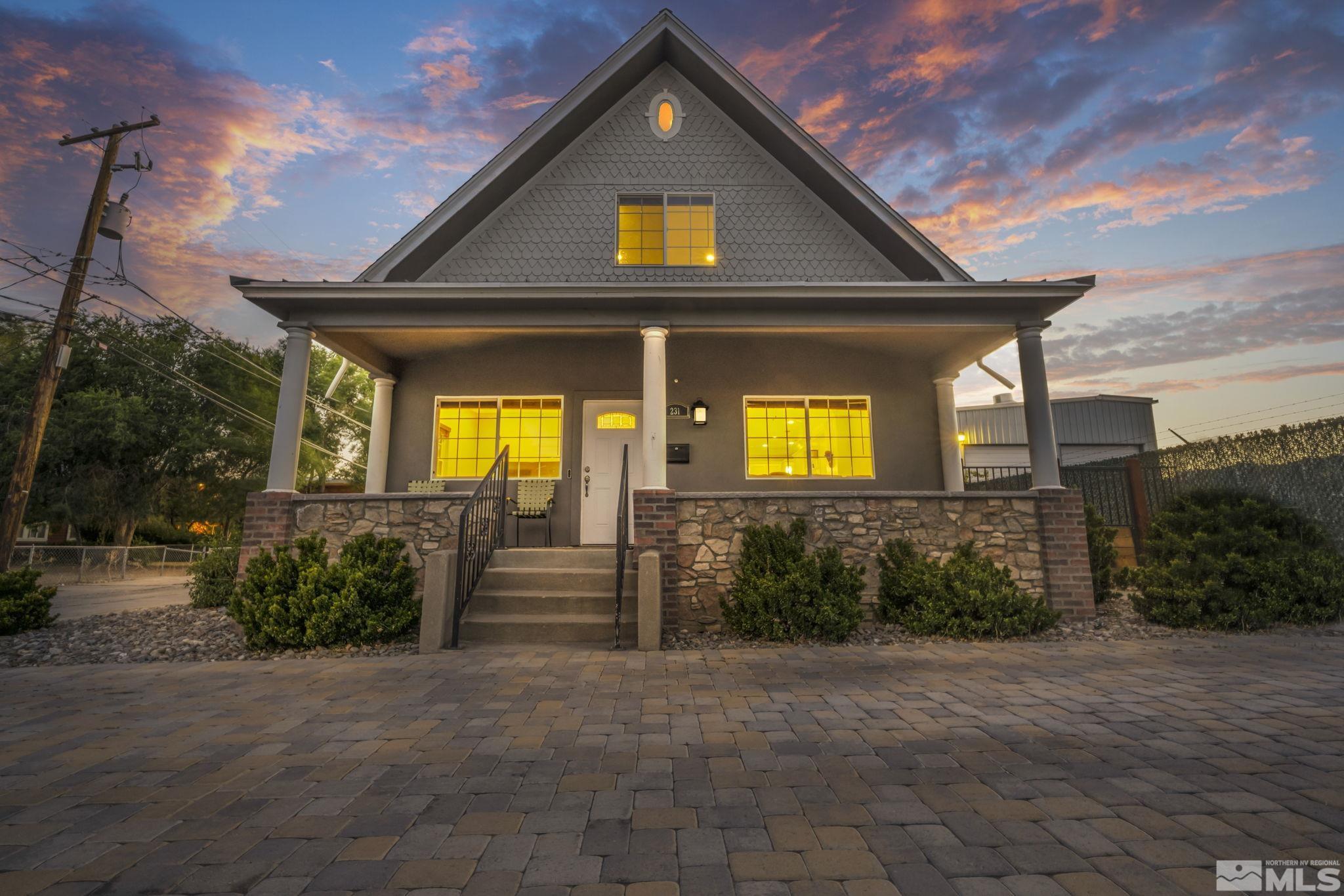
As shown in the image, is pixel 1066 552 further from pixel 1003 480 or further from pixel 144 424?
pixel 144 424

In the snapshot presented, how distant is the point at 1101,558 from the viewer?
738cm

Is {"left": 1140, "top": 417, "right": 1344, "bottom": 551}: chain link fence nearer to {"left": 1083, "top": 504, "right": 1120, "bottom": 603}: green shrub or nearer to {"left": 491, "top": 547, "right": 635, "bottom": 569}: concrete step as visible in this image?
{"left": 1083, "top": 504, "right": 1120, "bottom": 603}: green shrub

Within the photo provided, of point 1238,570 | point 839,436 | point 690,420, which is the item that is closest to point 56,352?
point 690,420

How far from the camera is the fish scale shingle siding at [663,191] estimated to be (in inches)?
350

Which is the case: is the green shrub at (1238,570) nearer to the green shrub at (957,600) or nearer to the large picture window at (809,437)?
the green shrub at (957,600)

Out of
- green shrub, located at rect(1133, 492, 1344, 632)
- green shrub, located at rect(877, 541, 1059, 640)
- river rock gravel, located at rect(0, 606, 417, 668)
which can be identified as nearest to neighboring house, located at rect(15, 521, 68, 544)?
river rock gravel, located at rect(0, 606, 417, 668)

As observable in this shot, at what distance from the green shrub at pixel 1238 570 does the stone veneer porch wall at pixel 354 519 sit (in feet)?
26.9

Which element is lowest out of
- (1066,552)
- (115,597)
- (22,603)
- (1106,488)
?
(115,597)

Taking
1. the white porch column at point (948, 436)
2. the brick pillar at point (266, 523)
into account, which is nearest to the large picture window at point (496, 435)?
the brick pillar at point (266, 523)

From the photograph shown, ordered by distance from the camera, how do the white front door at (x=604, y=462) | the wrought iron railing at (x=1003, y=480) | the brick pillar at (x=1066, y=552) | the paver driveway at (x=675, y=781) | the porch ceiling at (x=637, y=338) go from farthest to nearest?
1. the wrought iron railing at (x=1003, y=480)
2. the white front door at (x=604, y=462)
3. the porch ceiling at (x=637, y=338)
4. the brick pillar at (x=1066, y=552)
5. the paver driveway at (x=675, y=781)

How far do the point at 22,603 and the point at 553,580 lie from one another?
6.47 m

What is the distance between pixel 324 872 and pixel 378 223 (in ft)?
53.2

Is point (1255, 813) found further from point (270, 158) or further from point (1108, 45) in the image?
point (270, 158)

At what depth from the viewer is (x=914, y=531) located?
7027 mm
